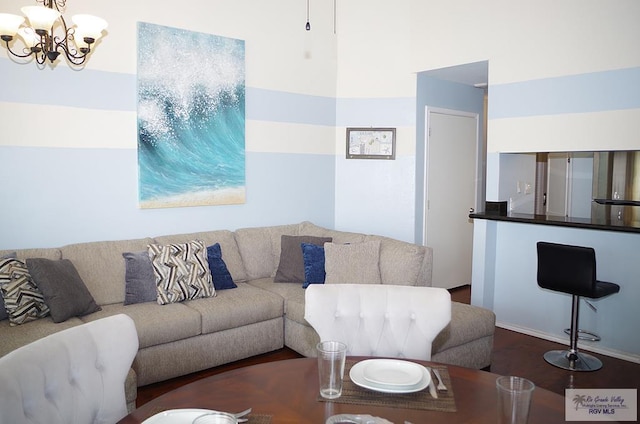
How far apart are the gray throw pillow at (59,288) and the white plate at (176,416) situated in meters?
2.05

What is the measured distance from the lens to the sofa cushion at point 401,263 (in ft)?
12.1

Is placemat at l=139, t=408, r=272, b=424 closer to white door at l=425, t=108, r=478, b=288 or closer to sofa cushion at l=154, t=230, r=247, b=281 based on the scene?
sofa cushion at l=154, t=230, r=247, b=281

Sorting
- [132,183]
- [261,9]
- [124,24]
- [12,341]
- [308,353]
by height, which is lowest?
[308,353]

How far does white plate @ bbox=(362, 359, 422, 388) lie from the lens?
146cm

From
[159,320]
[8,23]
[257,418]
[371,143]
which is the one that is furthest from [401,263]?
[8,23]

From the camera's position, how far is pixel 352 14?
5207 mm

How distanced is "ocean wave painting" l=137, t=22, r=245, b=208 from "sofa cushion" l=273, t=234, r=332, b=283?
2.06 ft

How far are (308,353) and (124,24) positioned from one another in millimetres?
2822

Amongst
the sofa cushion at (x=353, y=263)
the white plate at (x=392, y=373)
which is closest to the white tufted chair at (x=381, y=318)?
the white plate at (x=392, y=373)

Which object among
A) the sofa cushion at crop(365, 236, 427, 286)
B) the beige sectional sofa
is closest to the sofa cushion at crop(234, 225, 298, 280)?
the beige sectional sofa

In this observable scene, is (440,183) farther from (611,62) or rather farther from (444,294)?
(444,294)

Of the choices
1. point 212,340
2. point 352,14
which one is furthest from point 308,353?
point 352,14

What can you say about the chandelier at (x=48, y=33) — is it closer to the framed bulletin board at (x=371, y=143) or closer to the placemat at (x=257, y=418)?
the placemat at (x=257, y=418)

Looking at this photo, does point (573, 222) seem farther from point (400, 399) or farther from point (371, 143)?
point (400, 399)
